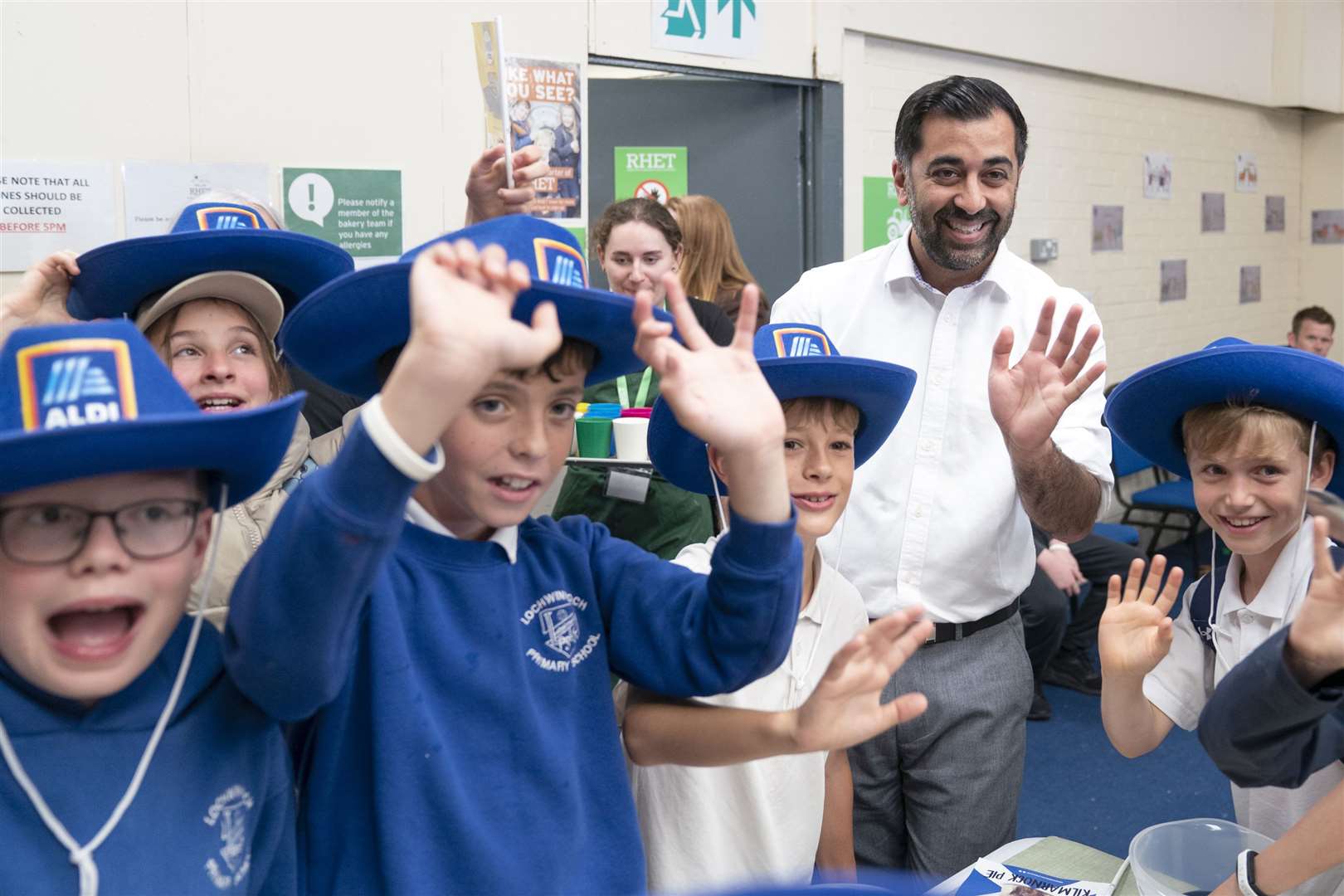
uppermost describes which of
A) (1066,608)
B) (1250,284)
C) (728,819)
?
(1250,284)

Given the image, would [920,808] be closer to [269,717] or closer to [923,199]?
[923,199]

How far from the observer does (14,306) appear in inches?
70.0

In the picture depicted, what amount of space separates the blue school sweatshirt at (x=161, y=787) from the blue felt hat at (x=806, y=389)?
735mm

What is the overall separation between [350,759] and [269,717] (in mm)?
91

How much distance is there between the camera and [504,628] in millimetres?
1294

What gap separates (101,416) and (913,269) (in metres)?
1.62

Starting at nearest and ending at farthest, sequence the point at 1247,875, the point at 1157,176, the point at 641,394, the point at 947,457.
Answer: the point at 1247,875 < the point at 947,457 < the point at 641,394 < the point at 1157,176

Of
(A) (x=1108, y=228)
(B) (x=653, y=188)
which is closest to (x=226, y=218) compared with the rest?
(B) (x=653, y=188)

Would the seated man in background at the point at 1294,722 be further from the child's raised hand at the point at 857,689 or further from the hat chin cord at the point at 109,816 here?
the hat chin cord at the point at 109,816

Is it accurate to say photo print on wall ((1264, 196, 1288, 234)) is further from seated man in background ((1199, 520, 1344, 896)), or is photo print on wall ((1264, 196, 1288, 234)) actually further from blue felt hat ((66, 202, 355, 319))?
blue felt hat ((66, 202, 355, 319))

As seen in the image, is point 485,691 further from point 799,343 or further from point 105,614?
point 799,343

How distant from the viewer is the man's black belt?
221 cm

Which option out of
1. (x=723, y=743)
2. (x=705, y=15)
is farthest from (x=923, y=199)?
(x=705, y=15)

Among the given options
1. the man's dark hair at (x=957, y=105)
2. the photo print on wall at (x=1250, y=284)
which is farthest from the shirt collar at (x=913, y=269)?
the photo print on wall at (x=1250, y=284)
